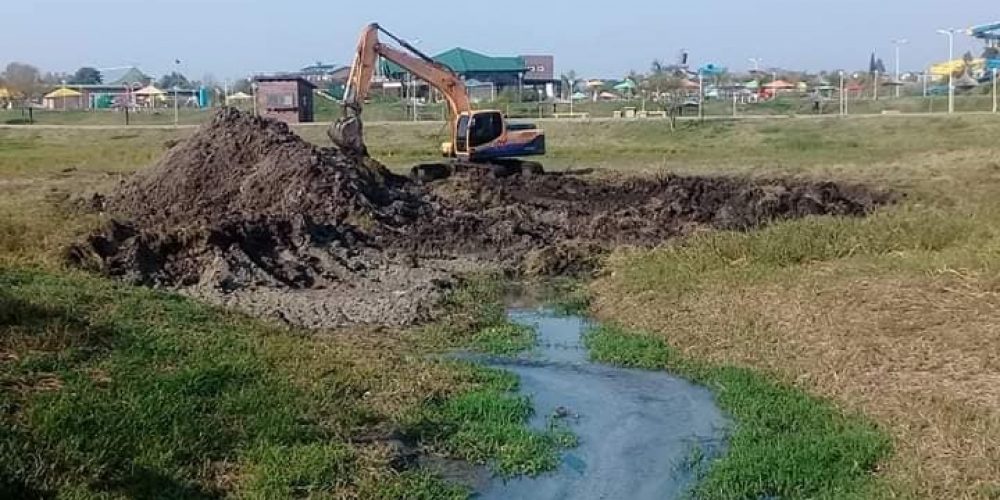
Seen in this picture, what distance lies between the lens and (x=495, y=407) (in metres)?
10.6

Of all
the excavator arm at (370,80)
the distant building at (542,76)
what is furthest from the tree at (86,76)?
the excavator arm at (370,80)

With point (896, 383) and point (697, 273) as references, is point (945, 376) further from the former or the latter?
point (697, 273)

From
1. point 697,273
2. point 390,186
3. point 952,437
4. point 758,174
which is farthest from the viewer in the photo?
point 758,174

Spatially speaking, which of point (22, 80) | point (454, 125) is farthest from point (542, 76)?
point (454, 125)

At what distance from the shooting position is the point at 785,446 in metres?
9.10

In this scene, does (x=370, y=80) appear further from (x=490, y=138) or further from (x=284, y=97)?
(x=284, y=97)

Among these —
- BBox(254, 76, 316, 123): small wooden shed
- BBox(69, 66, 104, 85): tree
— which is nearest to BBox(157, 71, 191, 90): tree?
BBox(69, 66, 104, 85): tree

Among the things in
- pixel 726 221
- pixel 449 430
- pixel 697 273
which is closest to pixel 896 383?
pixel 449 430

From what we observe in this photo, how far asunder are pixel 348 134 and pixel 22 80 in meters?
80.2

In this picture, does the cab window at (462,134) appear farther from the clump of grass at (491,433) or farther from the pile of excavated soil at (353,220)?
the clump of grass at (491,433)

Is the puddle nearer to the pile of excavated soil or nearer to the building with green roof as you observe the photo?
the pile of excavated soil

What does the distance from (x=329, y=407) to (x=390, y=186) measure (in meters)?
18.2

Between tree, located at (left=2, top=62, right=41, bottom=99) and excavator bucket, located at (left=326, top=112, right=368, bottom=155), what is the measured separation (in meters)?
67.0

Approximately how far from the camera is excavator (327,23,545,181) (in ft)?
101
